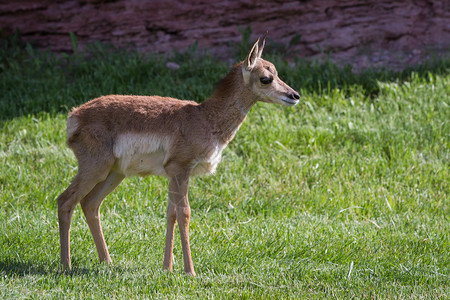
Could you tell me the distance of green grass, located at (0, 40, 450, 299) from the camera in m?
5.80

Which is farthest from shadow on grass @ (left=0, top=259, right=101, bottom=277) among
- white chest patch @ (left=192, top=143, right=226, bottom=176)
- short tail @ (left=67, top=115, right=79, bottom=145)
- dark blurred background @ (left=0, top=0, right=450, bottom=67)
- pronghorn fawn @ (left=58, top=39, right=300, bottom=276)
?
dark blurred background @ (left=0, top=0, right=450, bottom=67)

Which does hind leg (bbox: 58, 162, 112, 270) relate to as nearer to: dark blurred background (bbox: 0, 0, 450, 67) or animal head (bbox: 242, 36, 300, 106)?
animal head (bbox: 242, 36, 300, 106)

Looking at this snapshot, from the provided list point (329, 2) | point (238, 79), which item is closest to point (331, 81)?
point (329, 2)

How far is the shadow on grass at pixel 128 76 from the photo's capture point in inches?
422

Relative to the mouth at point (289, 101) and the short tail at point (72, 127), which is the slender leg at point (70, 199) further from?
the mouth at point (289, 101)

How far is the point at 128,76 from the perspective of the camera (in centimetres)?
1129

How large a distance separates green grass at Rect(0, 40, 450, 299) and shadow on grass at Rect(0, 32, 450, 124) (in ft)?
0.11

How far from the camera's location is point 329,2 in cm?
1245

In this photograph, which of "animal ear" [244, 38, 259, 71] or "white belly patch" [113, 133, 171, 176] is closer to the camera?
"white belly patch" [113, 133, 171, 176]

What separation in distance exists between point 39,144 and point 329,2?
6254 millimetres

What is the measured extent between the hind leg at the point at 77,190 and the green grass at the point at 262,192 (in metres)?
0.35

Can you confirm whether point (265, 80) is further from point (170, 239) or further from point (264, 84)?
point (170, 239)

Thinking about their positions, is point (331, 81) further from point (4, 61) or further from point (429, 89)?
point (4, 61)

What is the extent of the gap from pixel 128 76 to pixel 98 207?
5.13 metres
